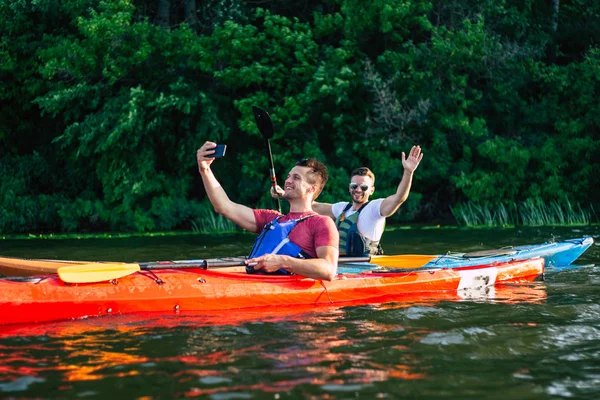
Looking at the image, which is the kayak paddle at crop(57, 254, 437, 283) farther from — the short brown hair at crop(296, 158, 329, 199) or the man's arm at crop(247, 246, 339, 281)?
the short brown hair at crop(296, 158, 329, 199)

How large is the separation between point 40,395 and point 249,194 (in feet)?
45.0

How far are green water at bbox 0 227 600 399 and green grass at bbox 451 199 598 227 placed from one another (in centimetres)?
999

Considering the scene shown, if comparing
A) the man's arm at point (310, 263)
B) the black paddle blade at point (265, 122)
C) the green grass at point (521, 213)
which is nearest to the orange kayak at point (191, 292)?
the man's arm at point (310, 263)

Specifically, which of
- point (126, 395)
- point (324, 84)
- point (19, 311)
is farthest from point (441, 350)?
point (324, 84)

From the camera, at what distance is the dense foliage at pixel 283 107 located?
16781 mm

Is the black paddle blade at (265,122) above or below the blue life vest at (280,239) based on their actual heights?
above

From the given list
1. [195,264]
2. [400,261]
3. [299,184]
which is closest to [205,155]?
[299,184]

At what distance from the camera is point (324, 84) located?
16.7 m

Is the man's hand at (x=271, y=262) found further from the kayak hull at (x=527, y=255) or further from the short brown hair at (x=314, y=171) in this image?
the kayak hull at (x=527, y=255)

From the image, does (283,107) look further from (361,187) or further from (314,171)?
(314,171)

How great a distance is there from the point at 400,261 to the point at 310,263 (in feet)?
6.86

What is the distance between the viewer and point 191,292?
554cm

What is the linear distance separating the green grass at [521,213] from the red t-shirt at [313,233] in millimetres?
11045

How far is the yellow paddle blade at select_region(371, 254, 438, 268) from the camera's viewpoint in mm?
6906
